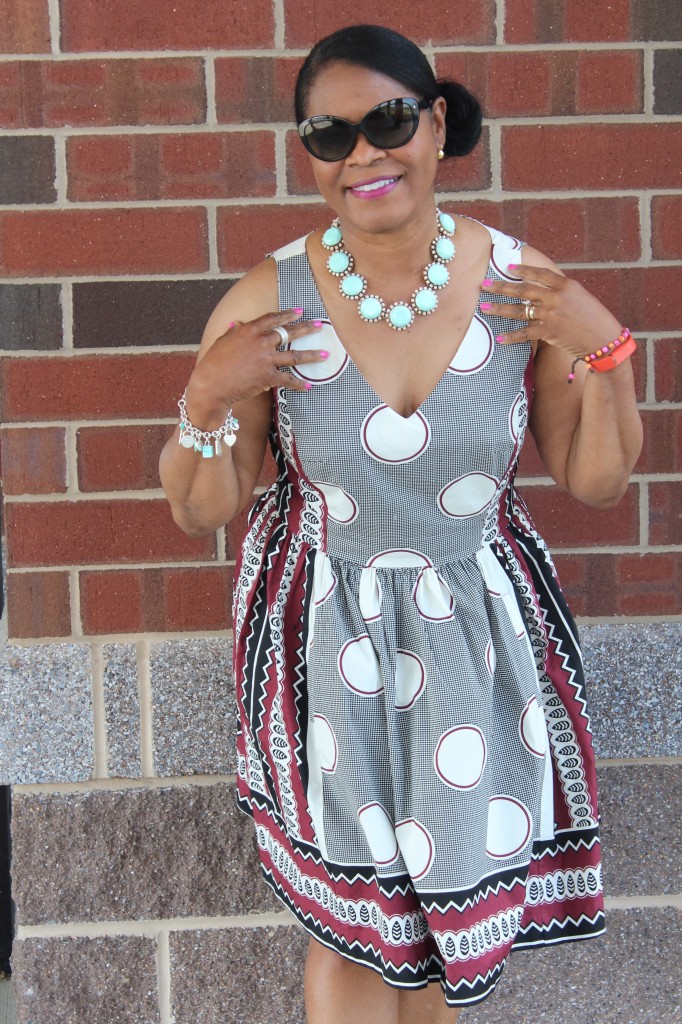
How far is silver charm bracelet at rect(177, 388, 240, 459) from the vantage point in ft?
5.59

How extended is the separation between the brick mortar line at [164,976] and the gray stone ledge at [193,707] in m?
0.40

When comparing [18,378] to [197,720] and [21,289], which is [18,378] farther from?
[197,720]

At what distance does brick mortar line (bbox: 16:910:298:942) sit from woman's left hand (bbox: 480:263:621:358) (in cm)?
154

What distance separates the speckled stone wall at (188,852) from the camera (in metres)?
2.43

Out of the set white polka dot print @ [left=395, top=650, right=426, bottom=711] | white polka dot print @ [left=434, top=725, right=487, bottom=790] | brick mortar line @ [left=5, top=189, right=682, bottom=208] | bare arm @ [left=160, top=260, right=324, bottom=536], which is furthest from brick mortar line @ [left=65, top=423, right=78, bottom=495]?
white polka dot print @ [left=434, top=725, right=487, bottom=790]

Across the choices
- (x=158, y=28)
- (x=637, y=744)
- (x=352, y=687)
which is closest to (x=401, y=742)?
(x=352, y=687)

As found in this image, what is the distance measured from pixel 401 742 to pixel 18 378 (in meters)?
1.15

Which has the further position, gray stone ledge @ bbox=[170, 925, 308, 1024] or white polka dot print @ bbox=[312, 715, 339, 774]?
gray stone ledge @ bbox=[170, 925, 308, 1024]

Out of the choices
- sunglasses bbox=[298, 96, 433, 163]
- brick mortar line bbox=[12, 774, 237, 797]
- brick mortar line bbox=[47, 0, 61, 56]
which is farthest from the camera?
brick mortar line bbox=[12, 774, 237, 797]

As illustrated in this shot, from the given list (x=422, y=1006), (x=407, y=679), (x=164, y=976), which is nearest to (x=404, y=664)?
(x=407, y=679)

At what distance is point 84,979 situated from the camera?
2.50 metres

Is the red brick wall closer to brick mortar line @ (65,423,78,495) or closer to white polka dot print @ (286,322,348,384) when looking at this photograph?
brick mortar line @ (65,423,78,495)

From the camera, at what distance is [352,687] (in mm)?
1760

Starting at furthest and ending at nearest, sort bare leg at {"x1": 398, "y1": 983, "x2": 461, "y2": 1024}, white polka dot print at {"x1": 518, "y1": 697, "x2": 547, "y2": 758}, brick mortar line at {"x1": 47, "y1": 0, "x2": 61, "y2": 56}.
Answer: brick mortar line at {"x1": 47, "y1": 0, "x2": 61, "y2": 56} → bare leg at {"x1": 398, "y1": 983, "x2": 461, "y2": 1024} → white polka dot print at {"x1": 518, "y1": 697, "x2": 547, "y2": 758}
